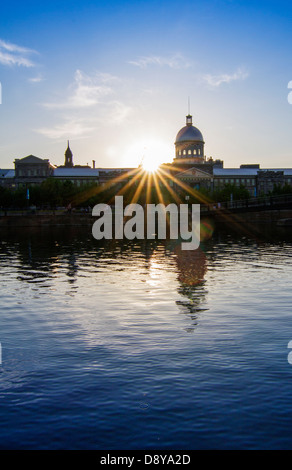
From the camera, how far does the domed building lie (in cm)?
17300

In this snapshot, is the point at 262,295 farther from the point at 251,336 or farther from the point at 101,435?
the point at 101,435

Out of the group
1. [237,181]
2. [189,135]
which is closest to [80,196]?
[189,135]

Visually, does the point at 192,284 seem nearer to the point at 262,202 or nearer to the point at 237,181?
the point at 262,202

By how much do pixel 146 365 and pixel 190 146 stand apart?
166591mm

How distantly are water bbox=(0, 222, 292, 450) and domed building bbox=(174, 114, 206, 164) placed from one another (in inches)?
6054

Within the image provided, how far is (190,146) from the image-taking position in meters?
174

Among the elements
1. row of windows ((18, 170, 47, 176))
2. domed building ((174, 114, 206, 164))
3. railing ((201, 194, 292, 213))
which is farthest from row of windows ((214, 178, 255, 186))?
railing ((201, 194, 292, 213))

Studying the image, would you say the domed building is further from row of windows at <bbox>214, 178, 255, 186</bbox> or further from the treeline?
the treeline

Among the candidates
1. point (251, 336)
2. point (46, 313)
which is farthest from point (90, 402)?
point (46, 313)

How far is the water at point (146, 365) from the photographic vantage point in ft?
26.1

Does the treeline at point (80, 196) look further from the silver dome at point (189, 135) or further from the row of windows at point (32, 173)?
the silver dome at point (189, 135)

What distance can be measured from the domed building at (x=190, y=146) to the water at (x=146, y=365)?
15378cm

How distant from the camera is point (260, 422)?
26.9 ft

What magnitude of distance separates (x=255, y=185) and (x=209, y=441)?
609ft
